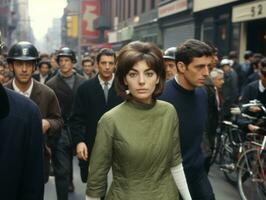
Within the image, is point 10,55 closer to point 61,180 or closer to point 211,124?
point 61,180

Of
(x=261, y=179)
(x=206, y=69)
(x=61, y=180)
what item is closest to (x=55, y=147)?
(x=61, y=180)

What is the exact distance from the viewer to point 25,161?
6.82 feet

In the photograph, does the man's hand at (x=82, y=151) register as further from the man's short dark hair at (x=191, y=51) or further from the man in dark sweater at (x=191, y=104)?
the man's short dark hair at (x=191, y=51)

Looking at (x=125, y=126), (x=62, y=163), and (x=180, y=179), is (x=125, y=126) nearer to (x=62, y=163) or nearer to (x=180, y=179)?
(x=180, y=179)

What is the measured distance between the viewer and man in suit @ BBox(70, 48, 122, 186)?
5141 mm

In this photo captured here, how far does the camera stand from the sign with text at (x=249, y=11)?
15.7 metres

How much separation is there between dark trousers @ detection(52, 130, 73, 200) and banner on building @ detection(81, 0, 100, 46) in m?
56.4

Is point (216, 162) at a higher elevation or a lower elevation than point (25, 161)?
lower

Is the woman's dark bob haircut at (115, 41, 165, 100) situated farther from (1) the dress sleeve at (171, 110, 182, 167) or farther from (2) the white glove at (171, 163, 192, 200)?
(2) the white glove at (171, 163, 192, 200)

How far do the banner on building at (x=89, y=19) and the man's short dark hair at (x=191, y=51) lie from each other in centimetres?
5863

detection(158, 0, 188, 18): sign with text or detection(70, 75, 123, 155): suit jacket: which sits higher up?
detection(158, 0, 188, 18): sign with text

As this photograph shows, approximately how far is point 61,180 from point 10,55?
1689 millimetres

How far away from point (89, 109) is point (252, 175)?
231 cm

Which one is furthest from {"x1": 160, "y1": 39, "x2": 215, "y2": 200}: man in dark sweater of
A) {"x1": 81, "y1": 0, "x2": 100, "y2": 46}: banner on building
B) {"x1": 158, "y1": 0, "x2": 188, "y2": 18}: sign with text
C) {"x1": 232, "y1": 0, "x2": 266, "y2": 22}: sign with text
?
{"x1": 81, "y1": 0, "x2": 100, "y2": 46}: banner on building
